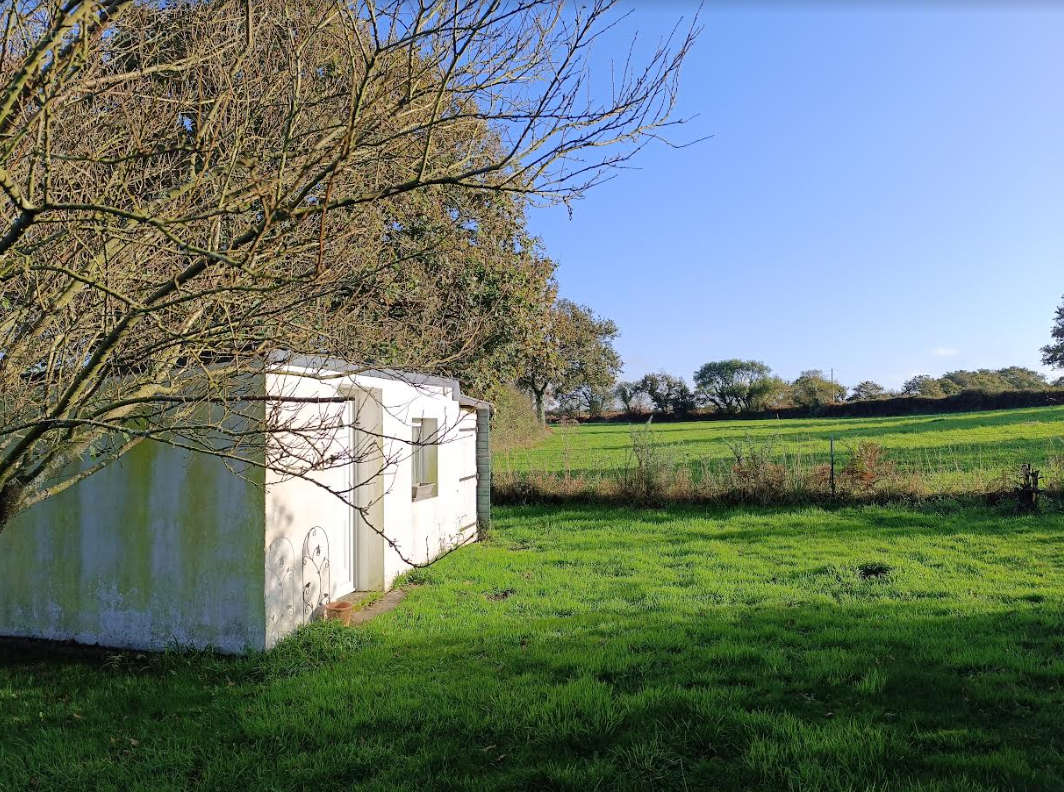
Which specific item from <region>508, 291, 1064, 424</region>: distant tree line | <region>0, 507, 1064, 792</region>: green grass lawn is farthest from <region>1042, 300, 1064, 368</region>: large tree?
<region>0, 507, 1064, 792</region>: green grass lawn

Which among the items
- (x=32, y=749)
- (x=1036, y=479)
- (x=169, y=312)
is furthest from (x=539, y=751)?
(x=1036, y=479)

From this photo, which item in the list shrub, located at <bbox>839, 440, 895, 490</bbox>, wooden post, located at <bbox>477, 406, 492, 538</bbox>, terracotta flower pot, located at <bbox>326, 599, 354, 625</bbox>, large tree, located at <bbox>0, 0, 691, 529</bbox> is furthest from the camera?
shrub, located at <bbox>839, 440, 895, 490</bbox>

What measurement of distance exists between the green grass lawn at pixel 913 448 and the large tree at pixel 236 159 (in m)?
10.8

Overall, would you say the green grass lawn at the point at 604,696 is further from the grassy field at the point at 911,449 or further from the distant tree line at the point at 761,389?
the distant tree line at the point at 761,389

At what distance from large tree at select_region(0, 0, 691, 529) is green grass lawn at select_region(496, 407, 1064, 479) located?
1084cm

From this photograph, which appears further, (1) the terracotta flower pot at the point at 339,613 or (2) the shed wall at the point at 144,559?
(1) the terracotta flower pot at the point at 339,613

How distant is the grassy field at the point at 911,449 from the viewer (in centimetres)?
1436

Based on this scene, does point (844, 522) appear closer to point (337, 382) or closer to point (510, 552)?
point (510, 552)

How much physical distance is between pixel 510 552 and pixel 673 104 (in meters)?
7.66

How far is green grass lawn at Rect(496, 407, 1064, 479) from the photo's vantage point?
15.3 m

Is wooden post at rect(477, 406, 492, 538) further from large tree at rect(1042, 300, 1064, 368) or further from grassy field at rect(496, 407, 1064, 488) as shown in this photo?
large tree at rect(1042, 300, 1064, 368)

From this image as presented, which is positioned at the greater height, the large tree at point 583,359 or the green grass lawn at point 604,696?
the large tree at point 583,359

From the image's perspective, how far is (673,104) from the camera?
10.9ft

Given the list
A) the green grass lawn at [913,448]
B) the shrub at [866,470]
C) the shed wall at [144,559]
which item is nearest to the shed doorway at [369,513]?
the shed wall at [144,559]
